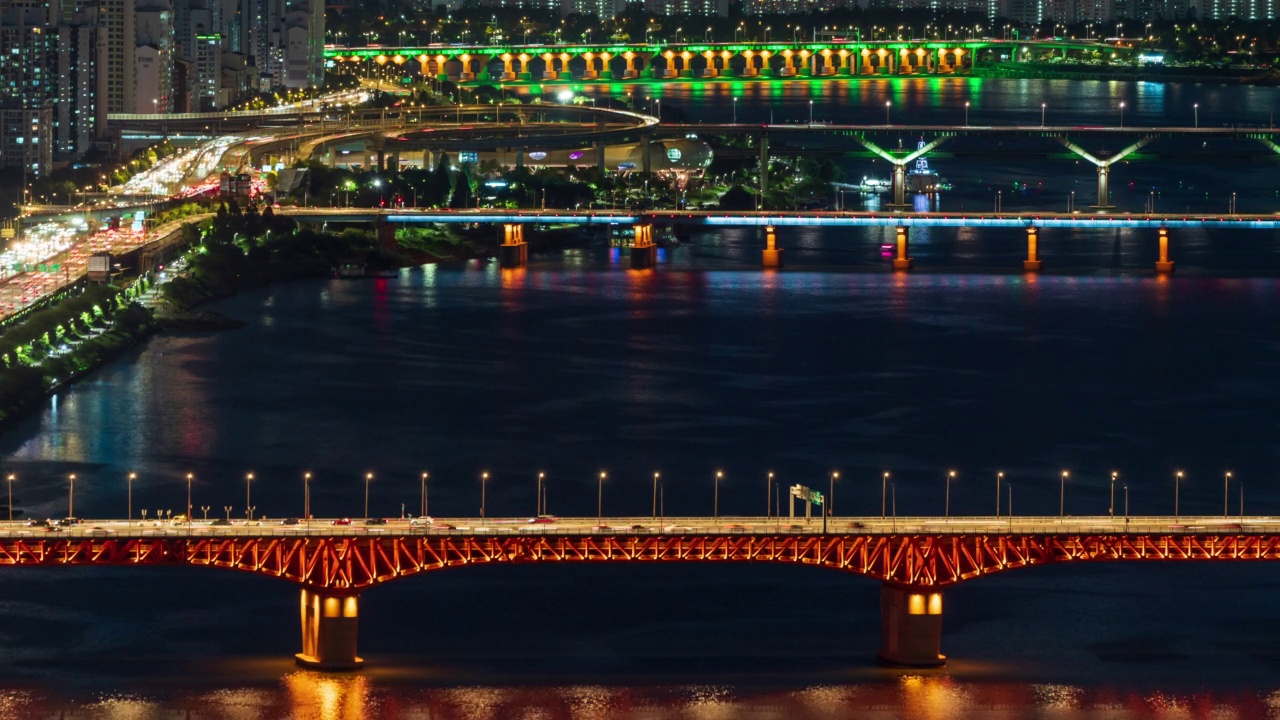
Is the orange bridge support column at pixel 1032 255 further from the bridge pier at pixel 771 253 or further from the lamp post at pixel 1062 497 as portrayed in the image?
the lamp post at pixel 1062 497

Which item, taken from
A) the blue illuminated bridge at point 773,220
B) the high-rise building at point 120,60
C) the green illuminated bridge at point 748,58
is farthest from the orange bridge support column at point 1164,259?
the green illuminated bridge at point 748,58

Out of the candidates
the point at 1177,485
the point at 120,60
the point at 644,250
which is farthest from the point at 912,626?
the point at 120,60

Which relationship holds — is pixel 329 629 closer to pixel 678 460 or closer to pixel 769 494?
pixel 769 494

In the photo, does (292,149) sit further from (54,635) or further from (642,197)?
(54,635)

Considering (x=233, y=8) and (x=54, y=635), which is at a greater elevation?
(x=233, y=8)

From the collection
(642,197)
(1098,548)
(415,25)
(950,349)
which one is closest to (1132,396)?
(950,349)
